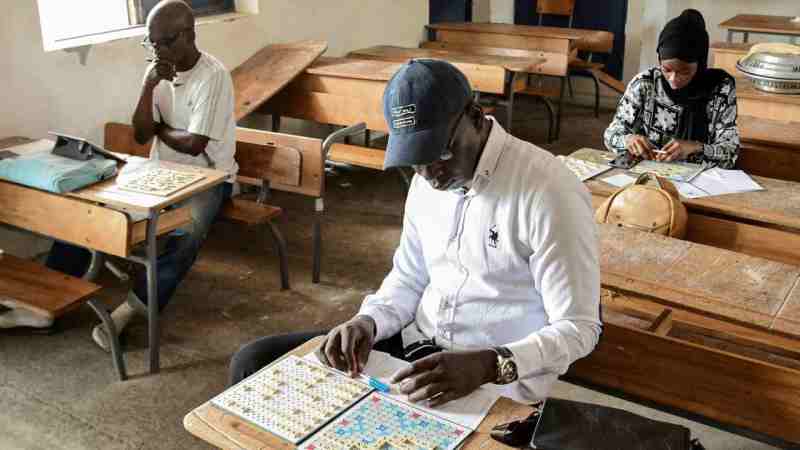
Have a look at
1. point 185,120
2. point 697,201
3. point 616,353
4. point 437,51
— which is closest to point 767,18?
point 437,51

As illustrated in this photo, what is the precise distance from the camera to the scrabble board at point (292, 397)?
55.8 inches

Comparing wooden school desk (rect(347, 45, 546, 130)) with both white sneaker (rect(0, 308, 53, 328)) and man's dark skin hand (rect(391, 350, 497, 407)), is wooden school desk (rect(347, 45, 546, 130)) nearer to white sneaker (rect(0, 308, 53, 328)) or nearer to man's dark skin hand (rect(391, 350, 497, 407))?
white sneaker (rect(0, 308, 53, 328))

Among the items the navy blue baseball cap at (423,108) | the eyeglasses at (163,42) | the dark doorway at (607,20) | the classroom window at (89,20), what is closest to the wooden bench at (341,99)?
the classroom window at (89,20)

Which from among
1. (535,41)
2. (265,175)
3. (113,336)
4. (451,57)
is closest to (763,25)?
(535,41)

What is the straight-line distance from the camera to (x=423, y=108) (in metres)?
1.52

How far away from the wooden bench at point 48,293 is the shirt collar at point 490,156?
1687mm

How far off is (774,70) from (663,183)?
1.62 m

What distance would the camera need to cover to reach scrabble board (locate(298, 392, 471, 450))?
53.5 inches

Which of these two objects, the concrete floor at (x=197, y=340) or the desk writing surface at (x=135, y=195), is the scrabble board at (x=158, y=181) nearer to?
the desk writing surface at (x=135, y=195)

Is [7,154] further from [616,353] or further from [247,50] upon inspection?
[616,353]

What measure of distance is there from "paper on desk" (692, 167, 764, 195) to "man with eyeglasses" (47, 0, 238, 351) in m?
1.89

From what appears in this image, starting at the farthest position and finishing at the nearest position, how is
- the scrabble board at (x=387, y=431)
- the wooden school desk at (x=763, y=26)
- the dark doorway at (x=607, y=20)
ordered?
1. the dark doorway at (x=607, y=20)
2. the wooden school desk at (x=763, y=26)
3. the scrabble board at (x=387, y=431)

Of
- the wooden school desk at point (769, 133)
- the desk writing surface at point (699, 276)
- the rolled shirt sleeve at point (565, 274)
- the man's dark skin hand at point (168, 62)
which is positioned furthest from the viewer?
the wooden school desk at point (769, 133)

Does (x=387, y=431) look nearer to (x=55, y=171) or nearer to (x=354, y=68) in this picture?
(x=55, y=171)
